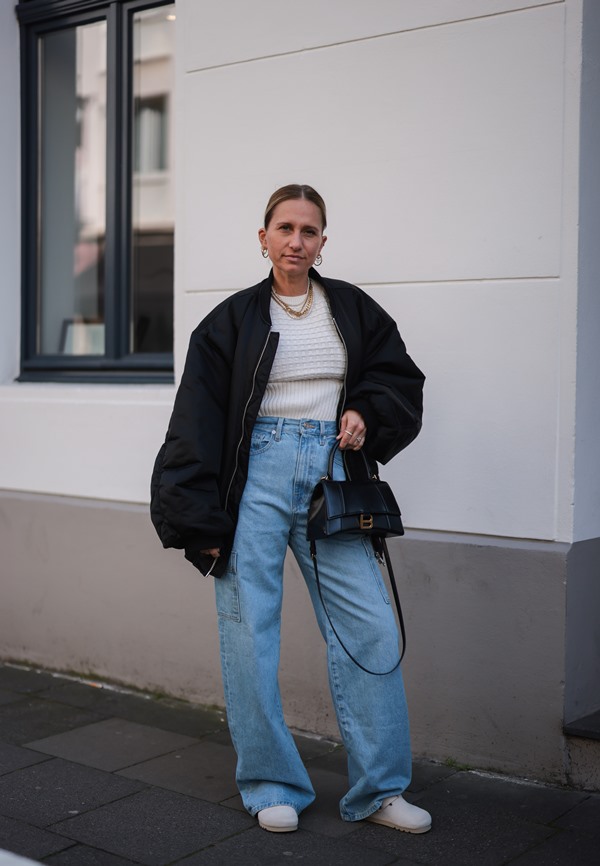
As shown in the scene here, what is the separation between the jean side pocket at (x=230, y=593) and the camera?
3.47 m

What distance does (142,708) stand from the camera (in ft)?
16.1

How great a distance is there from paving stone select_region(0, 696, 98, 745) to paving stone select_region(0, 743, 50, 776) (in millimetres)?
82

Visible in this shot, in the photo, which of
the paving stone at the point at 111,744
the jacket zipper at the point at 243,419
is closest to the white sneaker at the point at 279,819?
the paving stone at the point at 111,744

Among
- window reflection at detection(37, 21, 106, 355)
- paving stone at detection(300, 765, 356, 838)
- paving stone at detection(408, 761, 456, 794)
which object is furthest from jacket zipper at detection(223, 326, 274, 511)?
window reflection at detection(37, 21, 106, 355)

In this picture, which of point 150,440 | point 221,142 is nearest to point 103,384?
point 150,440

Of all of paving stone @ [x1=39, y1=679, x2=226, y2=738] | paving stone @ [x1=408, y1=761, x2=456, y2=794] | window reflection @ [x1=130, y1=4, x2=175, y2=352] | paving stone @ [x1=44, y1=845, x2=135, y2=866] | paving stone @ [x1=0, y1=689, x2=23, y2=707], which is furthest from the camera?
window reflection @ [x1=130, y1=4, x2=175, y2=352]

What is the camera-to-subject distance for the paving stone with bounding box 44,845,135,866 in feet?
10.7

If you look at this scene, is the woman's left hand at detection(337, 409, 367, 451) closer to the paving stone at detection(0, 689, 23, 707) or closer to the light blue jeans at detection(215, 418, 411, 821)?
the light blue jeans at detection(215, 418, 411, 821)

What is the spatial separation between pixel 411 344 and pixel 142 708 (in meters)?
2.06

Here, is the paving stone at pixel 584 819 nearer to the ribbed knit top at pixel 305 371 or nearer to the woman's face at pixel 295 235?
the ribbed knit top at pixel 305 371

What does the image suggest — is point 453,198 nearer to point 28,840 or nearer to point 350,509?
point 350,509

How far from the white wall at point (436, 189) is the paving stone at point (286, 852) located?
1264 millimetres

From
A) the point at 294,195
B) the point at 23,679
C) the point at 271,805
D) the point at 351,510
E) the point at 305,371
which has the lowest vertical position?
the point at 23,679

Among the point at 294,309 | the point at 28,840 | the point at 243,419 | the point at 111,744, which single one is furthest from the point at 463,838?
the point at 294,309
